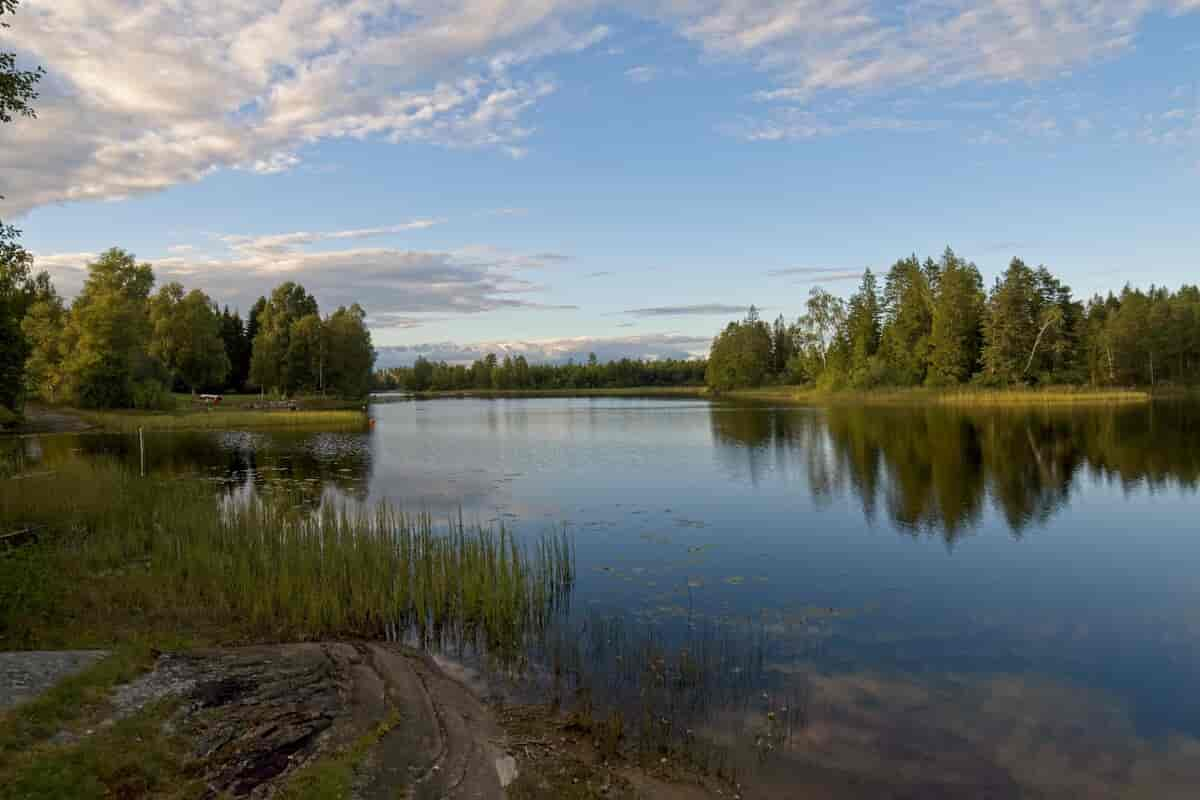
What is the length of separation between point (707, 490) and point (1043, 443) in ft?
72.9

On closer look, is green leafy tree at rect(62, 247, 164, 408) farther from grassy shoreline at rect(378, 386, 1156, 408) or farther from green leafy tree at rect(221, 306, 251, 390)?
grassy shoreline at rect(378, 386, 1156, 408)

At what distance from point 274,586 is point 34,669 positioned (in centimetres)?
452

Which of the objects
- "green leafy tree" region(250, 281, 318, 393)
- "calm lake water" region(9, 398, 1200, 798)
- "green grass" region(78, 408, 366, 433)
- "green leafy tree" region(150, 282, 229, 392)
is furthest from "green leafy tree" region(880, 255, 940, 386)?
"green leafy tree" region(150, 282, 229, 392)

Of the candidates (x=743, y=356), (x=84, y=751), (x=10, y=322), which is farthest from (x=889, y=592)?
(x=743, y=356)

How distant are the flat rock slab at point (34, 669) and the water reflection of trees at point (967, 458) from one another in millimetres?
18085

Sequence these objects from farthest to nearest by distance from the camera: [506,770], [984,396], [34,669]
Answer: [984,396] < [34,669] < [506,770]

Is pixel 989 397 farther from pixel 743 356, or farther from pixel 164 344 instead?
pixel 164 344

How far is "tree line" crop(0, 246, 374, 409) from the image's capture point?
5988cm

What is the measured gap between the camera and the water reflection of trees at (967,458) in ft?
75.9

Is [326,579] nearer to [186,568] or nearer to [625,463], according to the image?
[186,568]

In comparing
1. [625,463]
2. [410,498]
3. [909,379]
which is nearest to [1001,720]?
[410,498]

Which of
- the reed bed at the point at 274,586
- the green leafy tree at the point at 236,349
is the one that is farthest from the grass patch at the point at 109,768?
the green leafy tree at the point at 236,349

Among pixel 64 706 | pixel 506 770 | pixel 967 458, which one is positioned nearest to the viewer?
pixel 64 706

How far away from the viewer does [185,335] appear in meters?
77.6
